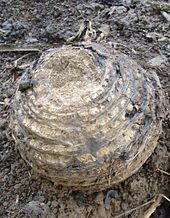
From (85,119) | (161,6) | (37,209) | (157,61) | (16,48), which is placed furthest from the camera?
(161,6)

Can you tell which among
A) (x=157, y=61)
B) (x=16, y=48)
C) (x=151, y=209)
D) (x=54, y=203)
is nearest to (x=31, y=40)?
(x=16, y=48)

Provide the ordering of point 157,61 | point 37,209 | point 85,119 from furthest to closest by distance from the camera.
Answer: point 157,61
point 37,209
point 85,119

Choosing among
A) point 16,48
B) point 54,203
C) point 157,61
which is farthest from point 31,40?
point 54,203

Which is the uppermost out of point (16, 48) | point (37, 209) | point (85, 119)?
point (85, 119)

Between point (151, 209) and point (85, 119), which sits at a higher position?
point (85, 119)

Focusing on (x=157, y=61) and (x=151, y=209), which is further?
(x=157, y=61)

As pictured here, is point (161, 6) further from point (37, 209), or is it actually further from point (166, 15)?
point (37, 209)

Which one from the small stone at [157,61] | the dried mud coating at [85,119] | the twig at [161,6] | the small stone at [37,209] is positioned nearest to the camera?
the dried mud coating at [85,119]

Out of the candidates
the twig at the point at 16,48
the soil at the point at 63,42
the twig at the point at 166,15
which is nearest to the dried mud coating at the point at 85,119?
the soil at the point at 63,42

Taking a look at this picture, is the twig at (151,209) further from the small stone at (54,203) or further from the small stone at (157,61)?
the small stone at (157,61)
